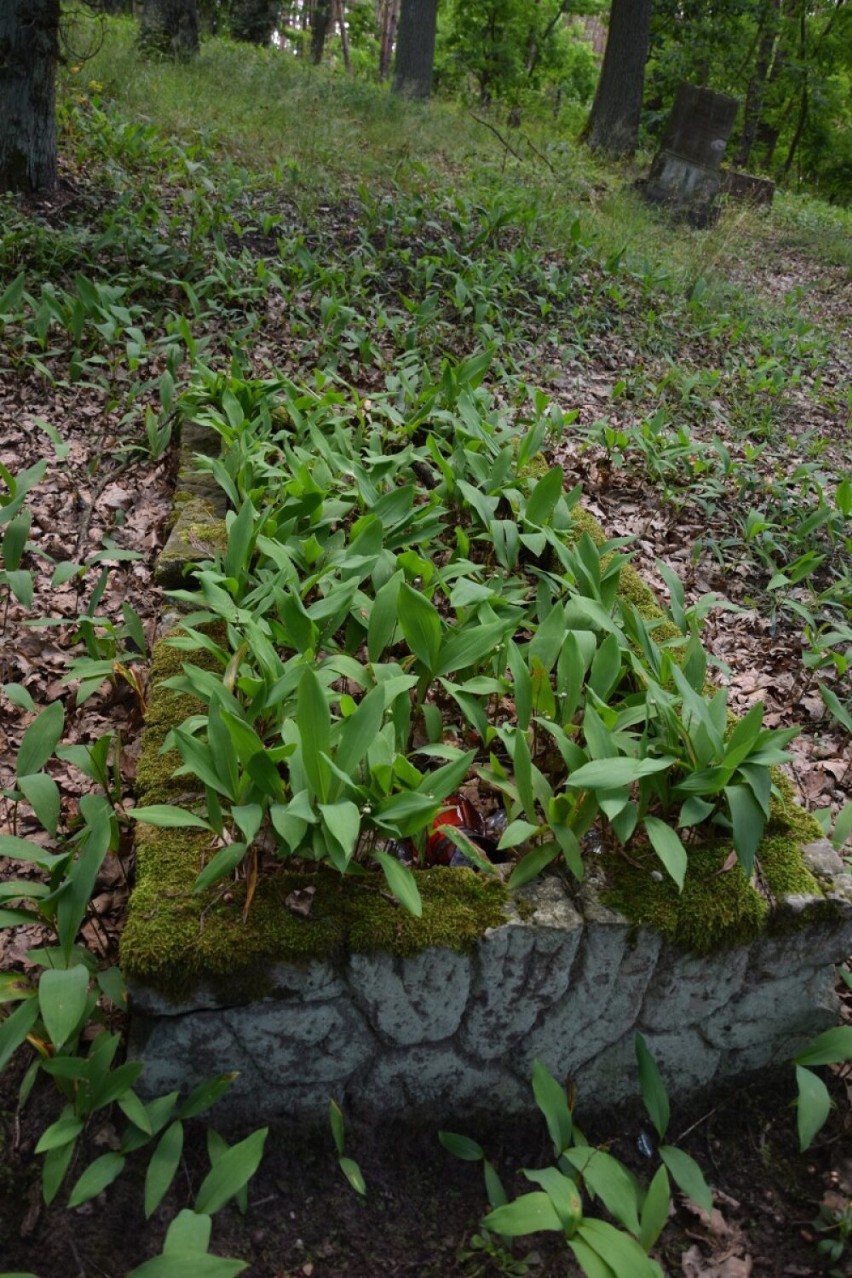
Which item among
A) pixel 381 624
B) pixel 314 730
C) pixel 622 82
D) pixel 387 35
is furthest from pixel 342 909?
pixel 387 35

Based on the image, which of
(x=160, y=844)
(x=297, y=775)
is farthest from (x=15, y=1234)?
(x=297, y=775)

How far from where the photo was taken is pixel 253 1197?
1881 millimetres

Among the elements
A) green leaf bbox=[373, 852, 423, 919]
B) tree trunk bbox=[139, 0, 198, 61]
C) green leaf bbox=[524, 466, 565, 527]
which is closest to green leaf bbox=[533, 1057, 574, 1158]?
green leaf bbox=[373, 852, 423, 919]

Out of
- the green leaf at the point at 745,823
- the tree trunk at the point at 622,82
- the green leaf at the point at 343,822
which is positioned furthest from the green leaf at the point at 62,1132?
the tree trunk at the point at 622,82

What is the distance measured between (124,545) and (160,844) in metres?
2.01

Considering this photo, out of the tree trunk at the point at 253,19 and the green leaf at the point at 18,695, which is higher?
the tree trunk at the point at 253,19

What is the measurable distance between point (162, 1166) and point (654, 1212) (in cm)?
94

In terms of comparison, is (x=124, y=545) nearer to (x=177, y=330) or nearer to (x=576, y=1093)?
(x=177, y=330)

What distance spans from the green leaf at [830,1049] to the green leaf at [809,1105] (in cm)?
10

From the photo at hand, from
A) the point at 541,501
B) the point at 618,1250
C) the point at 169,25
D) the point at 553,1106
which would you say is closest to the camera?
the point at 618,1250

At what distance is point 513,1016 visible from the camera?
6.50ft

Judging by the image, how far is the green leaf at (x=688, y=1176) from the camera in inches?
73.2

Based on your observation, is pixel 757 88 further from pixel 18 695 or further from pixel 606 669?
pixel 18 695

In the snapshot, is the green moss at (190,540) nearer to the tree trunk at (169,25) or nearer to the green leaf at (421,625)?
the green leaf at (421,625)
